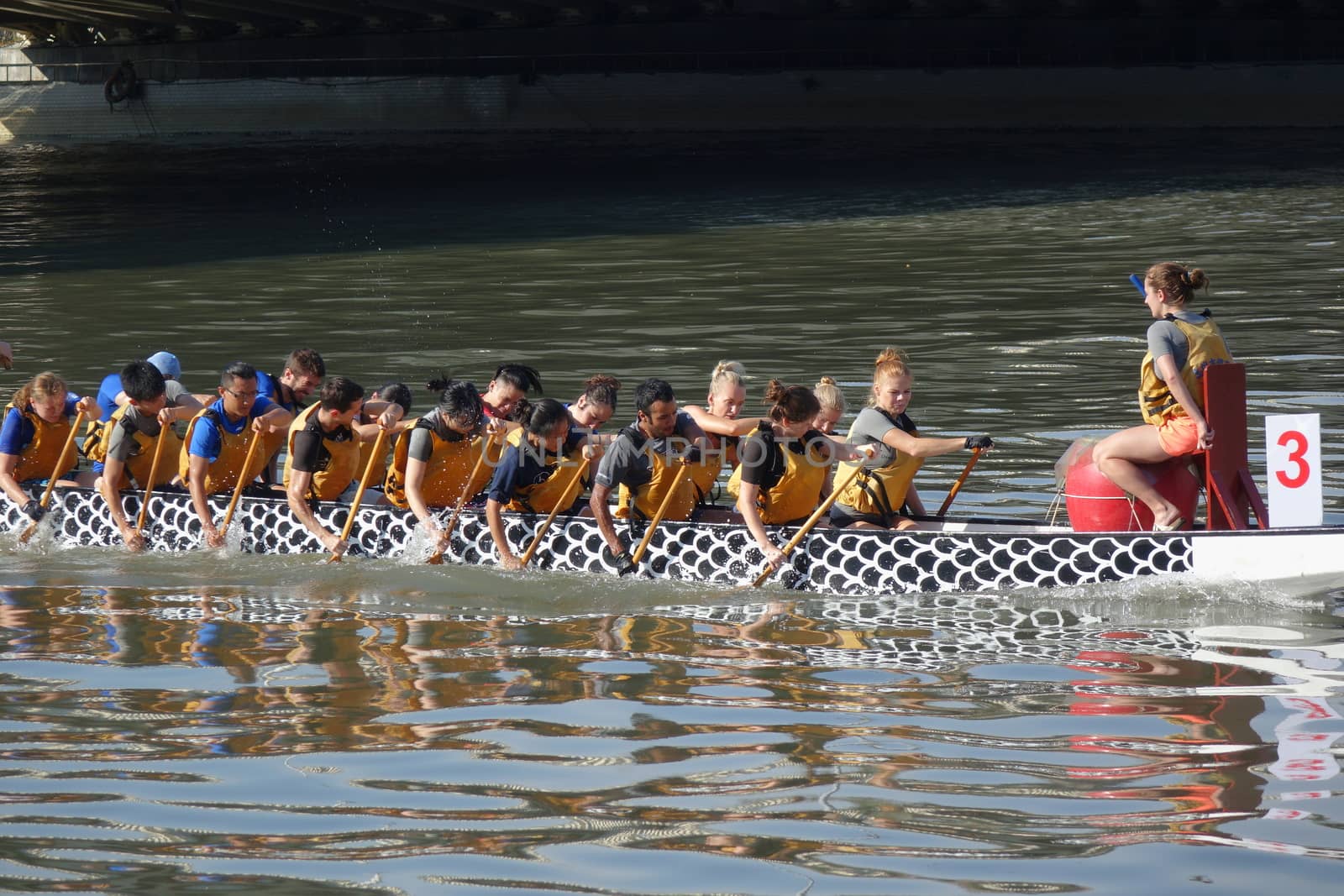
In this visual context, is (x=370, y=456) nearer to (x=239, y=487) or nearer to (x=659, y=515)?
(x=239, y=487)

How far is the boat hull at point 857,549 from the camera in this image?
9.14 m

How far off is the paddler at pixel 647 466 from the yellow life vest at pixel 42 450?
4.29m

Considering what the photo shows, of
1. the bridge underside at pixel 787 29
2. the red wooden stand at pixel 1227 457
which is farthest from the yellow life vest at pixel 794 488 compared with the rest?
the bridge underside at pixel 787 29

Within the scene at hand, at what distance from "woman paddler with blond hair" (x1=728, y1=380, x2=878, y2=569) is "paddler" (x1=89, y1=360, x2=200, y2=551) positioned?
4160 mm

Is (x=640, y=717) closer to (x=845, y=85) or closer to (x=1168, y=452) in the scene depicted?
(x=1168, y=452)

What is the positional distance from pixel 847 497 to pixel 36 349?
11715mm

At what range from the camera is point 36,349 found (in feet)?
62.7

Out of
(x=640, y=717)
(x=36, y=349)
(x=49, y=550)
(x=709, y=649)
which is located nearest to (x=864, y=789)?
(x=640, y=717)

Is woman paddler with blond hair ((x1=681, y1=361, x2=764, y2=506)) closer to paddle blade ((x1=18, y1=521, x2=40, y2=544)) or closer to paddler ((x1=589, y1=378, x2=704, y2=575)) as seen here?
paddler ((x1=589, y1=378, x2=704, y2=575))

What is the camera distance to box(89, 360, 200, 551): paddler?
1184cm

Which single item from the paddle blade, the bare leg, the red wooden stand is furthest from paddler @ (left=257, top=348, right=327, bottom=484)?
the red wooden stand

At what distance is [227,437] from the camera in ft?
39.0

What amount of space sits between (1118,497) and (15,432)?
7.58m

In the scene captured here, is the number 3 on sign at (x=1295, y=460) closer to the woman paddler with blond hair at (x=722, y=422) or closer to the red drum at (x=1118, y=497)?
the red drum at (x=1118, y=497)
